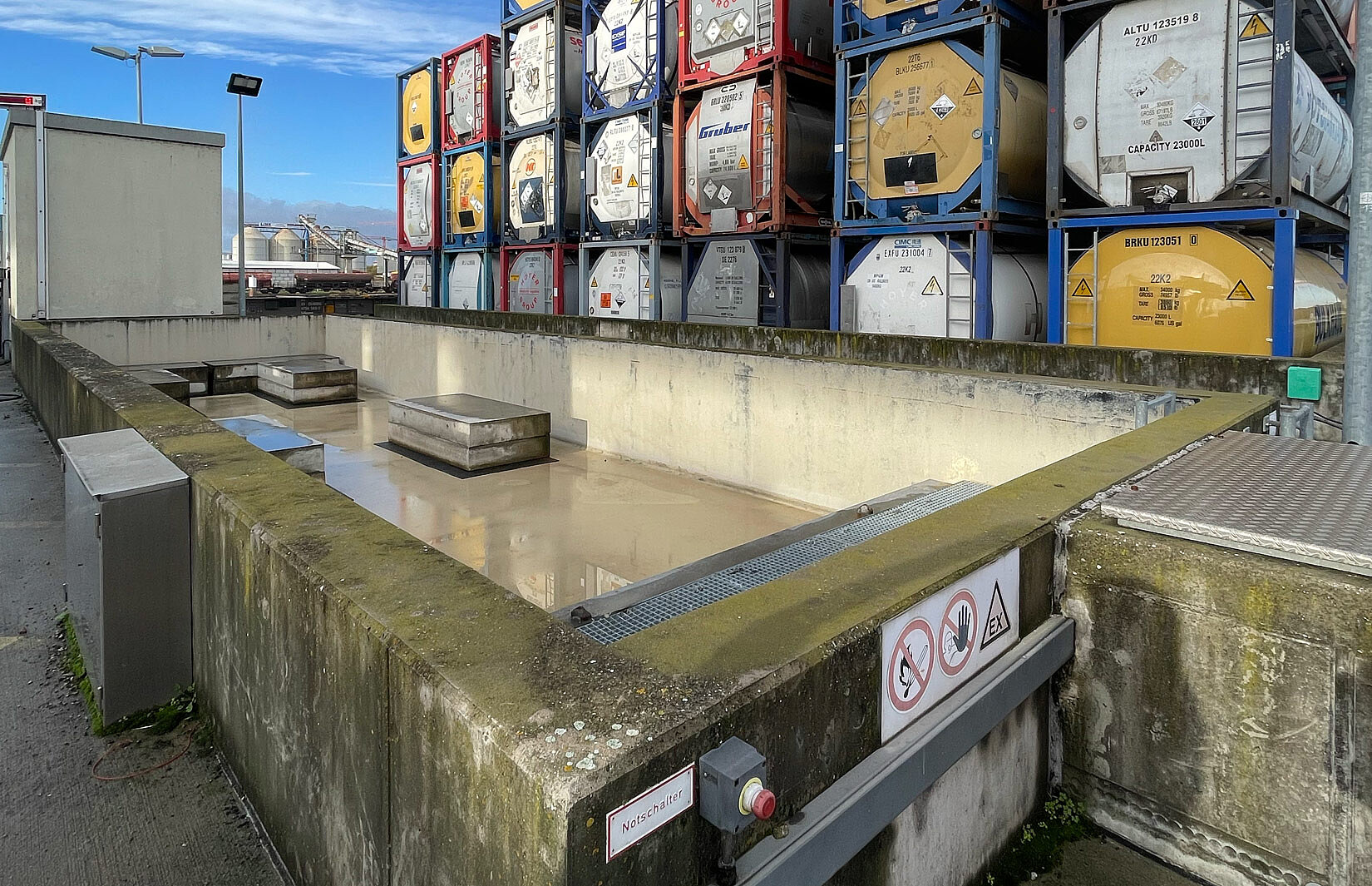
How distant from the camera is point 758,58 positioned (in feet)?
37.3

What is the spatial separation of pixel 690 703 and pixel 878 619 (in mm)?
634

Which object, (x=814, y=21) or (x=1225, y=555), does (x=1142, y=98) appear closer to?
(x=814, y=21)

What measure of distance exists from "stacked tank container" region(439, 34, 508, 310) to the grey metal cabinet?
13869 millimetres

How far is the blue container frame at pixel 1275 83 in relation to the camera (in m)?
6.86

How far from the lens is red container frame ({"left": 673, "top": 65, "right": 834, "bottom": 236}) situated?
36.8 ft

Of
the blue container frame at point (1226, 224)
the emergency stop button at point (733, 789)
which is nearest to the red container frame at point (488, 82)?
the blue container frame at point (1226, 224)

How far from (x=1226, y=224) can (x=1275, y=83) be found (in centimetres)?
108

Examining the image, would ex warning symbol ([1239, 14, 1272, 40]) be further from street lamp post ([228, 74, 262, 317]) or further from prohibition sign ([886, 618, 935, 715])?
street lamp post ([228, 74, 262, 317])

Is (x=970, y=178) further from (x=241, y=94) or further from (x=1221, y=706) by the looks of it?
(x=241, y=94)

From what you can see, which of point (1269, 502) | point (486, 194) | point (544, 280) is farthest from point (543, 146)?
point (1269, 502)

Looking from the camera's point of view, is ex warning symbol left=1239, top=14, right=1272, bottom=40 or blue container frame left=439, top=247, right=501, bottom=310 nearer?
ex warning symbol left=1239, top=14, right=1272, bottom=40

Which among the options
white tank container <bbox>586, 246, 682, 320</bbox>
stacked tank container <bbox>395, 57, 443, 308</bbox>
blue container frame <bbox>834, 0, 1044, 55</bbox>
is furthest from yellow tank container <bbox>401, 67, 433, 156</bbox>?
blue container frame <bbox>834, 0, 1044, 55</bbox>

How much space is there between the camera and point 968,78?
29.6 ft

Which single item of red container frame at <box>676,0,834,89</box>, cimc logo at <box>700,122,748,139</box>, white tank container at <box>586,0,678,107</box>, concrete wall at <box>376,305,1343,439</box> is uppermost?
white tank container at <box>586,0,678,107</box>
